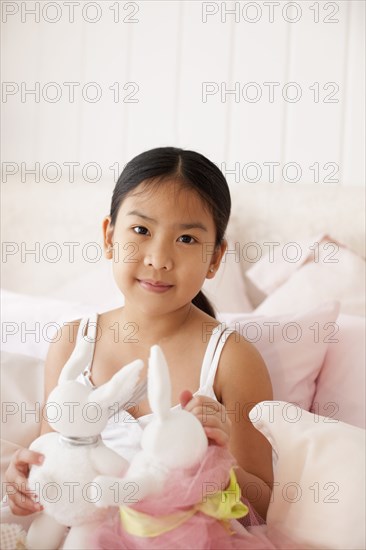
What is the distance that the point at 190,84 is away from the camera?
1.89 metres

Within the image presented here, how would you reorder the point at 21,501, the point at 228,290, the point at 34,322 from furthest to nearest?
the point at 228,290 → the point at 34,322 → the point at 21,501

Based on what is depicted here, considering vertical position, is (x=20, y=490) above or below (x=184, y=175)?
below

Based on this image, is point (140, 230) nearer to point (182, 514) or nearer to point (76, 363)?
point (76, 363)

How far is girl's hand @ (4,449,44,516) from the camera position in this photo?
0.76 m

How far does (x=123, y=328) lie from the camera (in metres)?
1.15

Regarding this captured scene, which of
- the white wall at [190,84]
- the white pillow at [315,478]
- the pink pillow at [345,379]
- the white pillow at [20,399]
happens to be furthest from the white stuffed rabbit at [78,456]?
the white wall at [190,84]

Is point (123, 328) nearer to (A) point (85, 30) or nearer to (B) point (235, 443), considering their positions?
(B) point (235, 443)

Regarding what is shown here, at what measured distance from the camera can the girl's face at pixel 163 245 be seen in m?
1.00

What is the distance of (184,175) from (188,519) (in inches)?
21.3

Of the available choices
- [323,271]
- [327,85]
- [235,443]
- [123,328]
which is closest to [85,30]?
[327,85]

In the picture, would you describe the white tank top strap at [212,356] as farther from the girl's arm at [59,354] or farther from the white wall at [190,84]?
the white wall at [190,84]

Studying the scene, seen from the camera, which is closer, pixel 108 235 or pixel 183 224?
pixel 183 224

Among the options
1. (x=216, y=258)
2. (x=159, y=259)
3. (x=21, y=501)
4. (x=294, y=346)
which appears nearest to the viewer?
(x=21, y=501)

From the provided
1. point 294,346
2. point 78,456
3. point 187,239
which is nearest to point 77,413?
point 78,456
